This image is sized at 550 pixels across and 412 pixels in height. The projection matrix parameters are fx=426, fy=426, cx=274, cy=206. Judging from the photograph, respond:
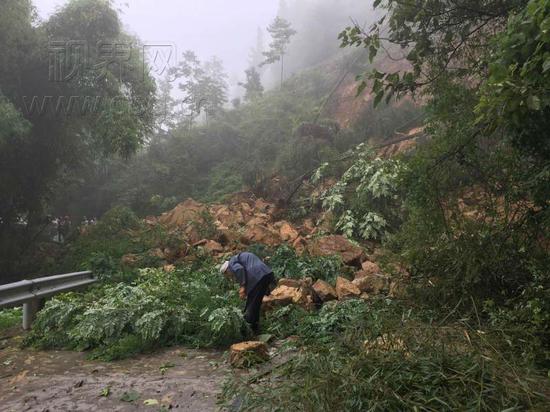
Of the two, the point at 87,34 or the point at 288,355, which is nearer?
the point at 288,355

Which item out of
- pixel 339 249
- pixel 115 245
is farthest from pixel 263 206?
pixel 339 249

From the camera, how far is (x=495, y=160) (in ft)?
17.7

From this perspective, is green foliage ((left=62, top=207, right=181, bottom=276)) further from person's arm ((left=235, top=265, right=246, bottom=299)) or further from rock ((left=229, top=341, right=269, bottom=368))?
rock ((left=229, top=341, right=269, bottom=368))

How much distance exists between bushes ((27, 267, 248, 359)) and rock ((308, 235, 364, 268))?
3046 mm

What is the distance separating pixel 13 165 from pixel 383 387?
14.2 metres

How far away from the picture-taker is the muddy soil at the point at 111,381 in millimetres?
4117

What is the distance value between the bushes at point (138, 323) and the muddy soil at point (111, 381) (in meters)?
0.22

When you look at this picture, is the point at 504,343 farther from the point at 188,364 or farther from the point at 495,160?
the point at 188,364

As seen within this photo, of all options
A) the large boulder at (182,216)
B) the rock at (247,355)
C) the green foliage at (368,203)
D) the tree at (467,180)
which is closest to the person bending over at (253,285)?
the rock at (247,355)

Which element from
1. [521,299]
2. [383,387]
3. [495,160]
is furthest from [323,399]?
[495,160]

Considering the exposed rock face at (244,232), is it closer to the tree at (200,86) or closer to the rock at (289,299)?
the rock at (289,299)

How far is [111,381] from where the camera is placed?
4719 mm

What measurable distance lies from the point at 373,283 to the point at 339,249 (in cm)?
233

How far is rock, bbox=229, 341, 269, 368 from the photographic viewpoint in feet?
16.1
